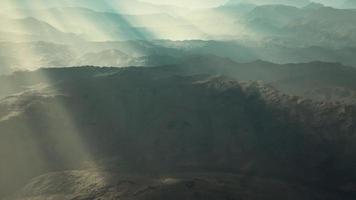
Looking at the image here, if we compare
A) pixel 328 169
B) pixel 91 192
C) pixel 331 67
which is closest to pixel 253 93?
pixel 328 169

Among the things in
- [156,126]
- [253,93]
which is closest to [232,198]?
[156,126]

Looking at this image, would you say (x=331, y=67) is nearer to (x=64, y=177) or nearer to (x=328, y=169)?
(x=328, y=169)

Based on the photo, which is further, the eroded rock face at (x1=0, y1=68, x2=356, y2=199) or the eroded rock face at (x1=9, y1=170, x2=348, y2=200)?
the eroded rock face at (x1=0, y1=68, x2=356, y2=199)

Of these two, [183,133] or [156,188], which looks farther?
[183,133]

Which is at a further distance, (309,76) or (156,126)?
(309,76)

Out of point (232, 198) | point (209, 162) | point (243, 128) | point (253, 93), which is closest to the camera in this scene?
point (232, 198)

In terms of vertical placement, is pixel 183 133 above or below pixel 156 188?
below

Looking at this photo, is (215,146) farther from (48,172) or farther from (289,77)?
(289,77)

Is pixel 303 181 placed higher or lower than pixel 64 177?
lower

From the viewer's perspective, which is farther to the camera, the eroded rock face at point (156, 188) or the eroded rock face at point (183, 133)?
the eroded rock face at point (183, 133)

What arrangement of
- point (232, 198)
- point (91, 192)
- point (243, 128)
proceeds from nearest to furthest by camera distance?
point (232, 198)
point (91, 192)
point (243, 128)
